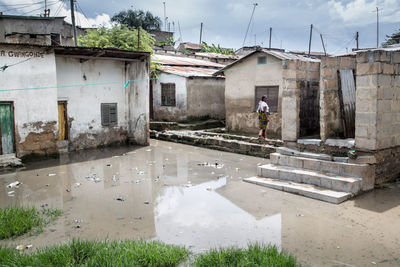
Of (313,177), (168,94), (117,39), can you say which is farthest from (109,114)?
(313,177)

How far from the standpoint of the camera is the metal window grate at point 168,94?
62.3 ft

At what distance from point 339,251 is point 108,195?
16.4 ft

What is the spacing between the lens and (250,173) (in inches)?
376

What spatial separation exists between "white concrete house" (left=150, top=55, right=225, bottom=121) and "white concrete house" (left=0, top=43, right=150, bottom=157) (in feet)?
14.7

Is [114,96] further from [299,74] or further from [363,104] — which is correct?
[363,104]

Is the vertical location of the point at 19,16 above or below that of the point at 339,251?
above

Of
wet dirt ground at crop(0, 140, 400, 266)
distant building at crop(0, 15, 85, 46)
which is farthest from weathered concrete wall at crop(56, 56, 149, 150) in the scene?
distant building at crop(0, 15, 85, 46)

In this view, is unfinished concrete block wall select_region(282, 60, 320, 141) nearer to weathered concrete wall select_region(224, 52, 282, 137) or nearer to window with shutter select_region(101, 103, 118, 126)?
weathered concrete wall select_region(224, 52, 282, 137)

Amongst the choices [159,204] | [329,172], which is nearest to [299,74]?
[329,172]

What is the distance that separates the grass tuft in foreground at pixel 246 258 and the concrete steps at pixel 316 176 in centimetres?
313

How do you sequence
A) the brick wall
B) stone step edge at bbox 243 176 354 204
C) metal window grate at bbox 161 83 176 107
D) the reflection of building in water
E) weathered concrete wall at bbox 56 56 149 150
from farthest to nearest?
metal window grate at bbox 161 83 176 107
weathered concrete wall at bbox 56 56 149 150
the brick wall
stone step edge at bbox 243 176 354 204
the reflection of building in water

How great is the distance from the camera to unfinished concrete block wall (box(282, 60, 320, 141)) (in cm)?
886

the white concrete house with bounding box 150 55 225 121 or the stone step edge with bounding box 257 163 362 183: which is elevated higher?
the white concrete house with bounding box 150 55 225 121

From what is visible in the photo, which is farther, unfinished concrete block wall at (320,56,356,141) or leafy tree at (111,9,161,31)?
leafy tree at (111,9,161,31)
